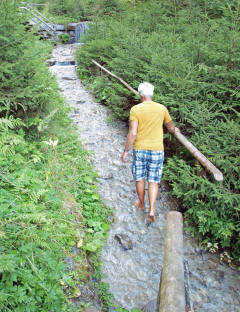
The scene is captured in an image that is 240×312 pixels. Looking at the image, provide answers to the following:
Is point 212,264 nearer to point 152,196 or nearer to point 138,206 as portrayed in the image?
point 152,196

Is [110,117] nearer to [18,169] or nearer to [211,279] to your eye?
[18,169]

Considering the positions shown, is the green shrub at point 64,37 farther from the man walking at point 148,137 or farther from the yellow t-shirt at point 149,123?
the yellow t-shirt at point 149,123

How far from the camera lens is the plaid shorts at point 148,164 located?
4.72 m

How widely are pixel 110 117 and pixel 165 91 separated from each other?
2.98 m

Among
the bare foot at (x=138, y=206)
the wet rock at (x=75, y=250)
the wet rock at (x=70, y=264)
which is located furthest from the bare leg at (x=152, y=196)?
the wet rock at (x=70, y=264)

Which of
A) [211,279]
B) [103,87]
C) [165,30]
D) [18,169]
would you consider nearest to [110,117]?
[103,87]

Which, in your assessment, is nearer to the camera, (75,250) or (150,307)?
(150,307)

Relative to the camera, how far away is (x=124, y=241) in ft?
14.7

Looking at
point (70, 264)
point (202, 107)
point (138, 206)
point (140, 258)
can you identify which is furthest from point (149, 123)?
point (70, 264)

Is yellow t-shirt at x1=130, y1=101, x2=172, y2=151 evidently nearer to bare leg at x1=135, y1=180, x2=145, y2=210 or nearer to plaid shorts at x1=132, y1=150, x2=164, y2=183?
plaid shorts at x1=132, y1=150, x2=164, y2=183

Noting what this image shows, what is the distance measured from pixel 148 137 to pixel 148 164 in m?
0.56

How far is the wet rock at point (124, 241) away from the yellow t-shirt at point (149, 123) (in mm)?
1690

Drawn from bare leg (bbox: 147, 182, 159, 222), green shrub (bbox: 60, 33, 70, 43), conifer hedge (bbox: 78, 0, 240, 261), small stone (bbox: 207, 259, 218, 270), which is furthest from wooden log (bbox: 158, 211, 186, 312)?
green shrub (bbox: 60, 33, 70, 43)

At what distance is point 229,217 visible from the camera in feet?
14.6
